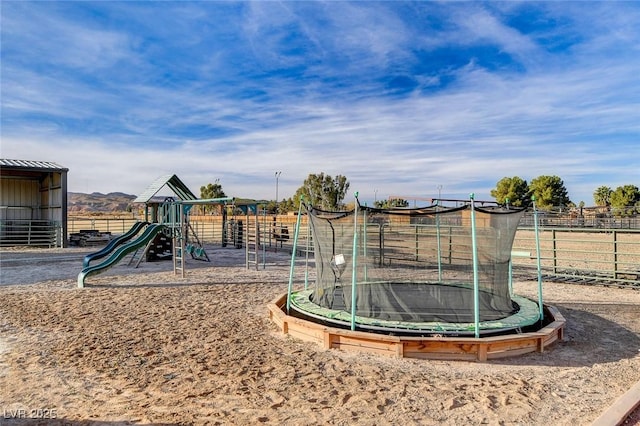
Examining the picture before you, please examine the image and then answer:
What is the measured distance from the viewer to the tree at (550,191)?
60287 millimetres

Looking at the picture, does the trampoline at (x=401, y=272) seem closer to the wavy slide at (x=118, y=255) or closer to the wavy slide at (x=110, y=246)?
the wavy slide at (x=118, y=255)

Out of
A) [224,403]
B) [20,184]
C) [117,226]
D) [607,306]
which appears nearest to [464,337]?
[224,403]

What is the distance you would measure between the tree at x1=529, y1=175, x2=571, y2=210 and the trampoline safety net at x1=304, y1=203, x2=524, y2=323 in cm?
6087

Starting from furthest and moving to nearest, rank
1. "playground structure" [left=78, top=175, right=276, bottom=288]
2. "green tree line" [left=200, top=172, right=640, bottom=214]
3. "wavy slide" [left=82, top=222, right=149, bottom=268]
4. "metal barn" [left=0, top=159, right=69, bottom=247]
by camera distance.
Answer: "green tree line" [left=200, top=172, right=640, bottom=214] < "metal barn" [left=0, top=159, right=69, bottom=247] < "playground structure" [left=78, top=175, right=276, bottom=288] < "wavy slide" [left=82, top=222, right=149, bottom=268]

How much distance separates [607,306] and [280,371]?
6774 millimetres

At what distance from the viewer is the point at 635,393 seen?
12.1 feet

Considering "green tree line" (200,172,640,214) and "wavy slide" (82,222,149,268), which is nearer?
"wavy slide" (82,222,149,268)

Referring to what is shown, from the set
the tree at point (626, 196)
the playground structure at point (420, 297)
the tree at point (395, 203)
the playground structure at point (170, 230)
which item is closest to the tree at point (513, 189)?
the tree at point (626, 196)

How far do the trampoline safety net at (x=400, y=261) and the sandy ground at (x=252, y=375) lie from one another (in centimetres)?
98

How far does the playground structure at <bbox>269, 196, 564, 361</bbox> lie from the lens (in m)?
4.86

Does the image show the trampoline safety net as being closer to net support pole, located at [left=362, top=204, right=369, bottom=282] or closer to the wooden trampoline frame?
net support pole, located at [left=362, top=204, right=369, bottom=282]

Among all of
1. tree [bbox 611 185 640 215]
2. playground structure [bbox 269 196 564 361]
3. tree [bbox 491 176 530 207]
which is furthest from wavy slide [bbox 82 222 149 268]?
tree [bbox 611 185 640 215]

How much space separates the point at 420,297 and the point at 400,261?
3.38 ft

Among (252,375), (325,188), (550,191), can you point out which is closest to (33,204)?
(252,375)
